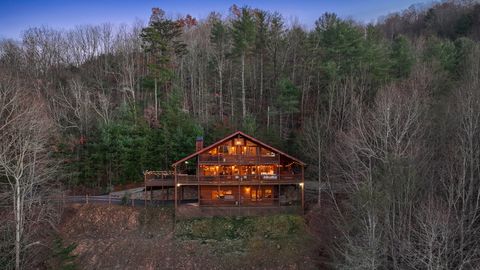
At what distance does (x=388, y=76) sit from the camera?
38.0m

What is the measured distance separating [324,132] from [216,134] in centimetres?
1257

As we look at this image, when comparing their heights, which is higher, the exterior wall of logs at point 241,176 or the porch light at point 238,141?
the porch light at point 238,141

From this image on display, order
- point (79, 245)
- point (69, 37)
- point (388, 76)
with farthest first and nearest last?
point (69, 37)
point (388, 76)
point (79, 245)

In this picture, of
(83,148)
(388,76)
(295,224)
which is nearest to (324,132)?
(295,224)

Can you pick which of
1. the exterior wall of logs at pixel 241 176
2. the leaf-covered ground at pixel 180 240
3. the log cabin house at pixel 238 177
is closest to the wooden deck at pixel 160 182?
the log cabin house at pixel 238 177

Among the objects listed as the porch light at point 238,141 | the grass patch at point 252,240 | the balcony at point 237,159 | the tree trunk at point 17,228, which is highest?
the porch light at point 238,141

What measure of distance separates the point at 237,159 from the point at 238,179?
1928 millimetres

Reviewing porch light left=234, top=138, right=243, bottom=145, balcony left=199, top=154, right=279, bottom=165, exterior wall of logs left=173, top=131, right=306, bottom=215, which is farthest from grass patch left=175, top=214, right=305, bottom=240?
porch light left=234, top=138, right=243, bottom=145

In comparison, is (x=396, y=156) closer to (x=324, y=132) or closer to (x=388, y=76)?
(x=324, y=132)

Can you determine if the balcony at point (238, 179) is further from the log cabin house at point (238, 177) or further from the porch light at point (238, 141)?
the porch light at point (238, 141)

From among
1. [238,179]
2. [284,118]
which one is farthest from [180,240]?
[284,118]

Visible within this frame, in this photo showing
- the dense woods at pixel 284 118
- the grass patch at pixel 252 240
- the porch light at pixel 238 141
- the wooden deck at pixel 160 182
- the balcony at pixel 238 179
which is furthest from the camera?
the porch light at pixel 238 141

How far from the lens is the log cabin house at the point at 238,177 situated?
31.4 m

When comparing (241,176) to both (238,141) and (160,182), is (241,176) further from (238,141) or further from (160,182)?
(160,182)
